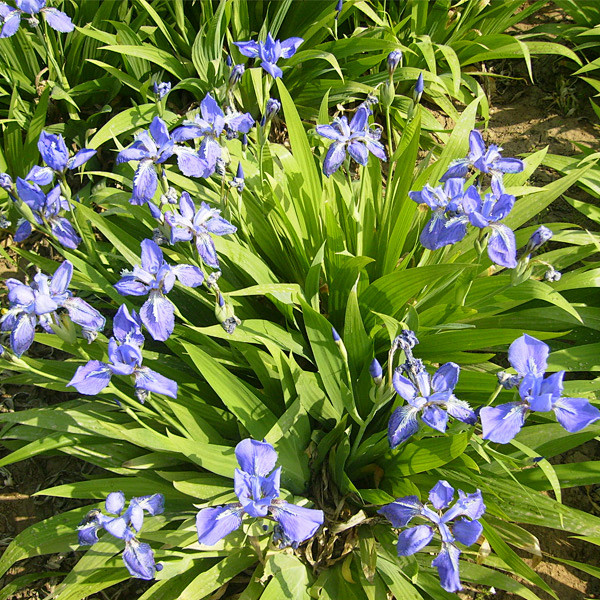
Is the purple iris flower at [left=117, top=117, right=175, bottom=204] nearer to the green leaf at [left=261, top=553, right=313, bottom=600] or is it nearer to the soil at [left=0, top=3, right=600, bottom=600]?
the green leaf at [left=261, top=553, right=313, bottom=600]

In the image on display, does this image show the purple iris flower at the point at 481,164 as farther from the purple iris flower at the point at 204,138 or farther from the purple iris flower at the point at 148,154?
the purple iris flower at the point at 148,154

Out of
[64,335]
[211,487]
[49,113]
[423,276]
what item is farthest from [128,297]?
[49,113]

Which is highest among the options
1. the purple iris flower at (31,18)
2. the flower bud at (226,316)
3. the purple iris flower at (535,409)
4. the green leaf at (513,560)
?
the purple iris flower at (31,18)

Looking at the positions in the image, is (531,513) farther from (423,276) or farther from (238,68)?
(238,68)

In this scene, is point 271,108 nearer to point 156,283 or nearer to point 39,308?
point 156,283

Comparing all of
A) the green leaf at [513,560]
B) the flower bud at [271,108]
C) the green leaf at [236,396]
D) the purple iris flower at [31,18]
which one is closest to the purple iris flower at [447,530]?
the green leaf at [513,560]

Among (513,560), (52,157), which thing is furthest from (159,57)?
(513,560)
